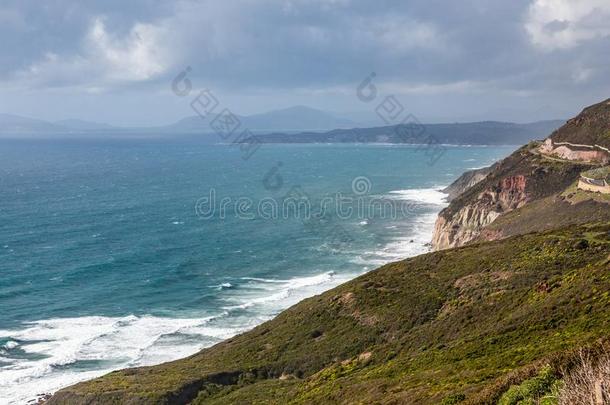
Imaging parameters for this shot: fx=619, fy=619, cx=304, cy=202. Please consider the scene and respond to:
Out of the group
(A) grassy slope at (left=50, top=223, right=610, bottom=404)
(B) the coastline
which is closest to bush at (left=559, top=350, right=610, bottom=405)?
(A) grassy slope at (left=50, top=223, right=610, bottom=404)

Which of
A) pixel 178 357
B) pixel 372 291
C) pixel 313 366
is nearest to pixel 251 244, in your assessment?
pixel 178 357

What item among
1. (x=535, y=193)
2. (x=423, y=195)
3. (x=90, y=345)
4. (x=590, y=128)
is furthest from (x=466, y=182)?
(x=90, y=345)

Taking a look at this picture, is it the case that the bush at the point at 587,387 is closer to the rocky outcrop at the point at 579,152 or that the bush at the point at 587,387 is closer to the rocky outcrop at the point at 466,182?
the rocky outcrop at the point at 579,152

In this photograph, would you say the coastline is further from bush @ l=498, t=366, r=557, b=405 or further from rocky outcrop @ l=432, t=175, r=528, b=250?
bush @ l=498, t=366, r=557, b=405

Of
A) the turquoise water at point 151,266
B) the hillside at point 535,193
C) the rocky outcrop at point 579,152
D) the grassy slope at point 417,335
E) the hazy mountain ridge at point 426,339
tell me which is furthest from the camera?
the rocky outcrop at point 579,152

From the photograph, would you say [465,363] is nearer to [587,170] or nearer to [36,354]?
[36,354]

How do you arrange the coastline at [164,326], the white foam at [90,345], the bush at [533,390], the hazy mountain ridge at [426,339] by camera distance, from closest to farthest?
the bush at [533,390] < the hazy mountain ridge at [426,339] < the white foam at [90,345] < the coastline at [164,326]

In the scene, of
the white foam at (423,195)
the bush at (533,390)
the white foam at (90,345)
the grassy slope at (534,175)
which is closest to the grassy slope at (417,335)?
the bush at (533,390)
